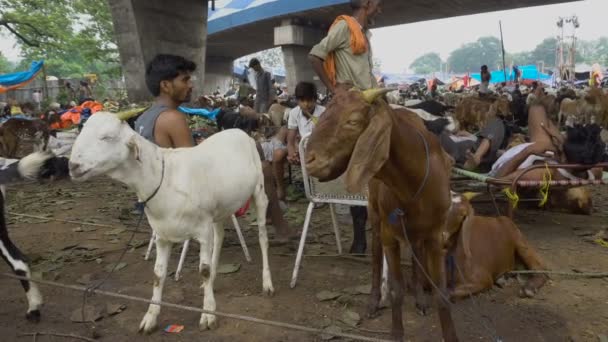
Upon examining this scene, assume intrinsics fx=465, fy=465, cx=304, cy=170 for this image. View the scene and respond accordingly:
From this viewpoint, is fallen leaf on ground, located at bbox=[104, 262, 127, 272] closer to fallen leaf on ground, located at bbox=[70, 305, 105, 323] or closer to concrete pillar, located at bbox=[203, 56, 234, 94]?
fallen leaf on ground, located at bbox=[70, 305, 105, 323]

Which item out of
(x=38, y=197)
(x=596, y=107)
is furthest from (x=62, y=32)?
(x=596, y=107)

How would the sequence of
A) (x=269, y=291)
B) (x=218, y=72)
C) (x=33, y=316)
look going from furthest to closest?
1. (x=218, y=72)
2. (x=269, y=291)
3. (x=33, y=316)

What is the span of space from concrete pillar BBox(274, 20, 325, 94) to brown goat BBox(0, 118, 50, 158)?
10629 mm

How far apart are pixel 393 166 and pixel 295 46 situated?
18.2 m

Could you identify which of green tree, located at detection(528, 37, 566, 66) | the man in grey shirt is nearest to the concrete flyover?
the man in grey shirt

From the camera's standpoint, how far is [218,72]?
36.5m

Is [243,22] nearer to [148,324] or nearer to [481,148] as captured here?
[481,148]

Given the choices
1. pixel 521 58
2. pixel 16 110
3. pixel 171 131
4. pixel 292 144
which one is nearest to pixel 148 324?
pixel 171 131

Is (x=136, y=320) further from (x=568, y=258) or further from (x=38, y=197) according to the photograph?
(x=38, y=197)

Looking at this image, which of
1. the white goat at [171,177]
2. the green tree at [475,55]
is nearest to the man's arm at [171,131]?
the white goat at [171,177]

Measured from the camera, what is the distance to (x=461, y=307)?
11.6 ft

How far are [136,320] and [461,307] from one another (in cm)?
249

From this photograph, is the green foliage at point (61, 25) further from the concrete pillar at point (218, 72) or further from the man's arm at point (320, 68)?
the man's arm at point (320, 68)

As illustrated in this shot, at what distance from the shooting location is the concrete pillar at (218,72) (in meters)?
36.0
